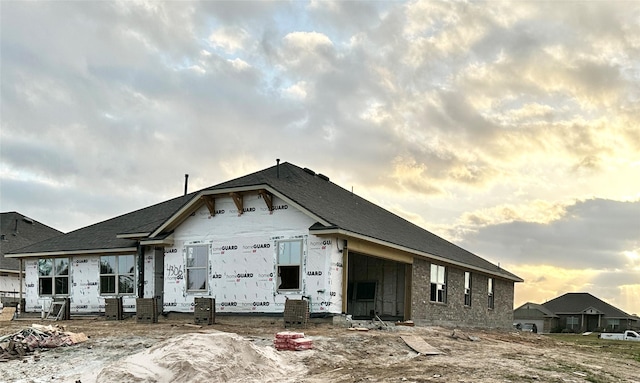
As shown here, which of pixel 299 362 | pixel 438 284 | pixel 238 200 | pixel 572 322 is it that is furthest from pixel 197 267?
pixel 572 322

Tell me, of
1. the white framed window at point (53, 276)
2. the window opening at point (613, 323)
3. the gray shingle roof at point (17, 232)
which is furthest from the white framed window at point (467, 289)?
the window opening at point (613, 323)

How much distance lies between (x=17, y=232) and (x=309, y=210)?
28.1 meters

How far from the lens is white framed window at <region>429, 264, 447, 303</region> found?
1009 inches

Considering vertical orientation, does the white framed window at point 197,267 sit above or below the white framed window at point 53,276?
above

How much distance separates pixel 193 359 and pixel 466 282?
19.6 meters

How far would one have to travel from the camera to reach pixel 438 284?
26172 millimetres

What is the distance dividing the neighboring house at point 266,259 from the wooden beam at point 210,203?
0.03m

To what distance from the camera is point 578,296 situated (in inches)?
2889

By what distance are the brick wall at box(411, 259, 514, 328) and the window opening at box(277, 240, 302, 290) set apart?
544 centimetres

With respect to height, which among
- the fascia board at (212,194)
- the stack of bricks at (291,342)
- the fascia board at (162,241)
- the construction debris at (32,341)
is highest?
the fascia board at (212,194)

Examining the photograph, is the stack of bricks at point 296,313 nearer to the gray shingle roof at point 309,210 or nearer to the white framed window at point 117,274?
the gray shingle roof at point 309,210

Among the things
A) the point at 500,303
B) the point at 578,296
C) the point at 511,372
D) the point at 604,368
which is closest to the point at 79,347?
the point at 511,372

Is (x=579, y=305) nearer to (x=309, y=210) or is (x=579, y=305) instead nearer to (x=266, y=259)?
(x=266, y=259)

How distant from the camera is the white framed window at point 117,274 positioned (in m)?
25.2
